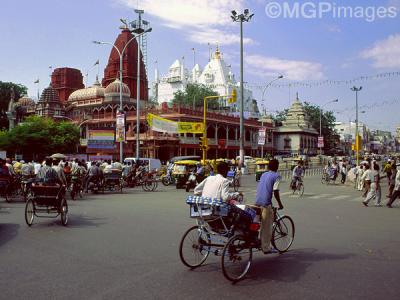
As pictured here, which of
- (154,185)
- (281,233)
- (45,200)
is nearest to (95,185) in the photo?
(154,185)

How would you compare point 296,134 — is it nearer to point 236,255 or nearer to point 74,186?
point 74,186

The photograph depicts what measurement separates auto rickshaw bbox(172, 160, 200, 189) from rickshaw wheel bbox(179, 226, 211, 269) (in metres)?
18.0

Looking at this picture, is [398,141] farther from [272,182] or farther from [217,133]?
[272,182]

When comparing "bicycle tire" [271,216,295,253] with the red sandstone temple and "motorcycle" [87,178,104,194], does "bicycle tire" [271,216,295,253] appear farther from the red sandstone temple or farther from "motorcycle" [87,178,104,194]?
the red sandstone temple

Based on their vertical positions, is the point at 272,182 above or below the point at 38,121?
below

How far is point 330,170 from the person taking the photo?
29.4 metres

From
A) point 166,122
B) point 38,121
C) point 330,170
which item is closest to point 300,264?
point 330,170

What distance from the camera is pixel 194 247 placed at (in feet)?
21.7

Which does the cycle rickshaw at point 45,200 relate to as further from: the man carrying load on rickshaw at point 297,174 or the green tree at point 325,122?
the green tree at point 325,122

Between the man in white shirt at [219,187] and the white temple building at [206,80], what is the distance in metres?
93.2

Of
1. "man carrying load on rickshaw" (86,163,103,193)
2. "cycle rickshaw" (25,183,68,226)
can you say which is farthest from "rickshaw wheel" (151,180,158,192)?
"cycle rickshaw" (25,183,68,226)

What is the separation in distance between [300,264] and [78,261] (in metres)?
3.60

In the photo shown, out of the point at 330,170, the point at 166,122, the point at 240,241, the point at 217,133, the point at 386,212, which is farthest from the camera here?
the point at 217,133

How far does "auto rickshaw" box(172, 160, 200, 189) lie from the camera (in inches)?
980
